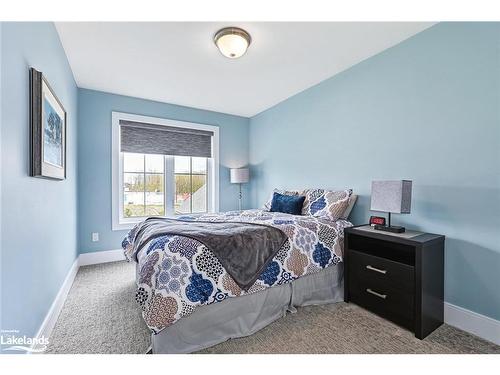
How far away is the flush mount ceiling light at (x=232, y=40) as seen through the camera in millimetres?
2027

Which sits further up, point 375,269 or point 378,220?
point 378,220

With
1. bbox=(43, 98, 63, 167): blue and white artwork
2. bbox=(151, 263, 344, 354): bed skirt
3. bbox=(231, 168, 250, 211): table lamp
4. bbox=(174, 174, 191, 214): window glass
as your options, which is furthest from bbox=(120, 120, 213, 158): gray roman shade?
bbox=(151, 263, 344, 354): bed skirt

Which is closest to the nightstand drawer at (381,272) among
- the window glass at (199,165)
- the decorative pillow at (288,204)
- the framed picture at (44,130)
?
the decorative pillow at (288,204)

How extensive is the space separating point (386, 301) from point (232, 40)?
2517mm

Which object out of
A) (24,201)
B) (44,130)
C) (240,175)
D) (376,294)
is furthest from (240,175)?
(24,201)

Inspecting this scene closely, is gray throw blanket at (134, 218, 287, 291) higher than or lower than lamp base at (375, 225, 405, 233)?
lower

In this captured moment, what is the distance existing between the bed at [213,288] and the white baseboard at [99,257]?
83.0 inches

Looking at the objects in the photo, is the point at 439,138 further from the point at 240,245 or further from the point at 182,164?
the point at 182,164

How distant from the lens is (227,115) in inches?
176

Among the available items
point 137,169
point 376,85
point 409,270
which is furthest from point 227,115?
point 409,270

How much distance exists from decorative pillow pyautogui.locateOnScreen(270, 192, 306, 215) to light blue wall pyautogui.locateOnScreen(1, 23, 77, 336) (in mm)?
2272

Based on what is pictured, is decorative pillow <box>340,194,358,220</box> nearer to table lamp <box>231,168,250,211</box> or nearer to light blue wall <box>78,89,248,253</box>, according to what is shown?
table lamp <box>231,168,250,211</box>

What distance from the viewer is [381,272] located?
1957 millimetres

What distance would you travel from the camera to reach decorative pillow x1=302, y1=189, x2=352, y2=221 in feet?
8.29
